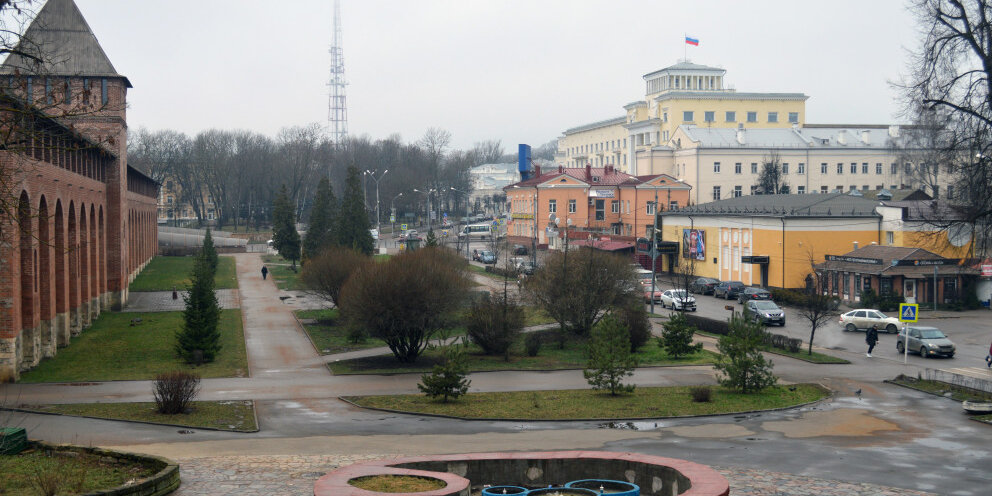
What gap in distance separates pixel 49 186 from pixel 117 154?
18358mm

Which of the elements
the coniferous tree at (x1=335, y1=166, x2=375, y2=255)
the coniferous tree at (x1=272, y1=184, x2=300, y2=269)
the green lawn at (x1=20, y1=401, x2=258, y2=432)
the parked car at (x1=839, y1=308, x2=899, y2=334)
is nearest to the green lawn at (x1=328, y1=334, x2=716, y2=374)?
the green lawn at (x1=20, y1=401, x2=258, y2=432)

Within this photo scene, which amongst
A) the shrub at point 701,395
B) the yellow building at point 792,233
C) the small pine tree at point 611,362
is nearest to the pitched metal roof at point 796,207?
the yellow building at point 792,233

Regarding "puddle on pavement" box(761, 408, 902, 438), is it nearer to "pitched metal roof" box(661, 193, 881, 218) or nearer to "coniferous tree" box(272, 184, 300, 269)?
"pitched metal roof" box(661, 193, 881, 218)

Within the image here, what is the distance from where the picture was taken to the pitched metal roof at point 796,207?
170 ft

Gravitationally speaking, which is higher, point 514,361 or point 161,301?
point 161,301

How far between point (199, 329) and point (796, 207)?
1453 inches

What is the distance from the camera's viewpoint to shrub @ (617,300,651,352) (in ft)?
112

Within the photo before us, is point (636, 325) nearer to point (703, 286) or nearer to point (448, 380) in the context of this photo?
point (448, 380)

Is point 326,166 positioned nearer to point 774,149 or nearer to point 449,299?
point 774,149

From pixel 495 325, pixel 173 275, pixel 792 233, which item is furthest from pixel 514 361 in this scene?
pixel 173 275

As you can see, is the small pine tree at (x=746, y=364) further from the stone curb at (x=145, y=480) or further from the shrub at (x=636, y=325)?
the stone curb at (x=145, y=480)

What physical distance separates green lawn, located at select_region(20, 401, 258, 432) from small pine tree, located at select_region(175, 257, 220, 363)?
23.7ft

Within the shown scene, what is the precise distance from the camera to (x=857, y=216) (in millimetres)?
50844

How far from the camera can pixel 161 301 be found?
5025 cm
